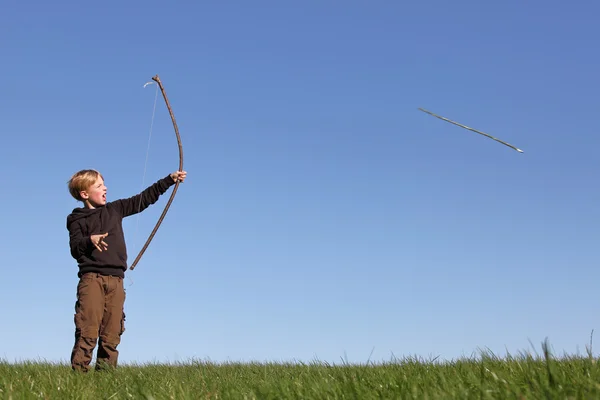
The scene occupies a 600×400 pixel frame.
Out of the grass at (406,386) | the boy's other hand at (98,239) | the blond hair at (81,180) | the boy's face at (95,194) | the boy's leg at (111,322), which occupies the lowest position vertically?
the grass at (406,386)

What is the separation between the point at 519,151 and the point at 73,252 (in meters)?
6.24

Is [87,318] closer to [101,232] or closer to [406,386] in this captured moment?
[101,232]

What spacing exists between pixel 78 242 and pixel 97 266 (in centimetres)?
38

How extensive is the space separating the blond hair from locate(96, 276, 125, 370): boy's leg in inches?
48.5

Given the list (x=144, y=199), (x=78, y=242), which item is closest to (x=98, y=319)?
(x=78, y=242)

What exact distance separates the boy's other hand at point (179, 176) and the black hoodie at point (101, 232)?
11 cm

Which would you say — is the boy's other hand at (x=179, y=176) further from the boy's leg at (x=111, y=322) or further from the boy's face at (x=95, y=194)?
the boy's leg at (x=111, y=322)

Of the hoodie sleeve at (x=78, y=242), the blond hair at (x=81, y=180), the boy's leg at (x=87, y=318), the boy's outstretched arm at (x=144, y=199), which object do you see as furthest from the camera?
the boy's outstretched arm at (x=144, y=199)

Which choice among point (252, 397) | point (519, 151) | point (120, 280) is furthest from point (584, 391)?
point (120, 280)

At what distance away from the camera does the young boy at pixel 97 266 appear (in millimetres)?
7988

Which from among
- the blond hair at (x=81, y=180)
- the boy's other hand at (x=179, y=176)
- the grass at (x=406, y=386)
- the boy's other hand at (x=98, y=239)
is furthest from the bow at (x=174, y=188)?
the grass at (x=406, y=386)

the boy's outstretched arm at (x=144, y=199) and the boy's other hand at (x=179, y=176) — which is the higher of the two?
the boy's other hand at (x=179, y=176)

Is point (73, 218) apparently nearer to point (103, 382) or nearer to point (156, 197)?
point (156, 197)

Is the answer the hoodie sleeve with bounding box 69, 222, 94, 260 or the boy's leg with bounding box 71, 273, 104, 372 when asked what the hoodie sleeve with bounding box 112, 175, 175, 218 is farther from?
the boy's leg with bounding box 71, 273, 104, 372
